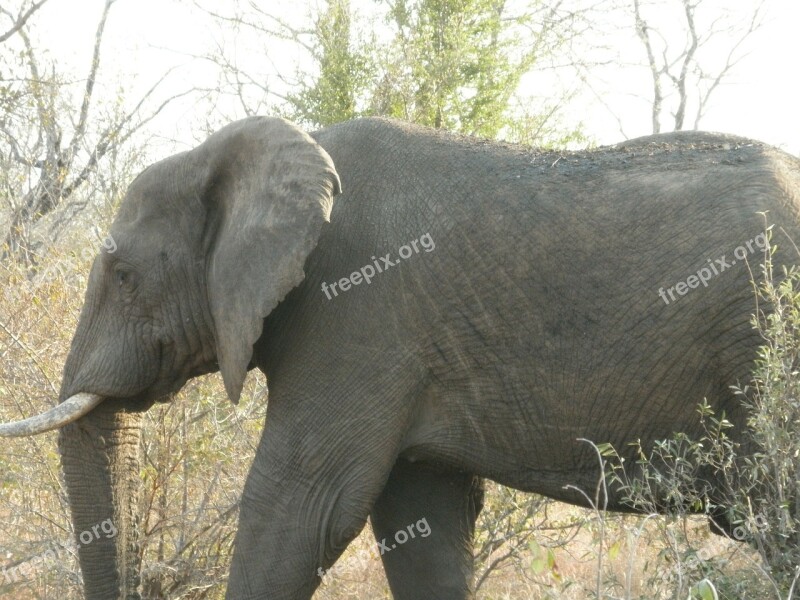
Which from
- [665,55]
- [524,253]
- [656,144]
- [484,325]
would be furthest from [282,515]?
[665,55]

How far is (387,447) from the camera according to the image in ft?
13.2

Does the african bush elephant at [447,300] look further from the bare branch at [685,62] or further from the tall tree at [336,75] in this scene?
the bare branch at [685,62]

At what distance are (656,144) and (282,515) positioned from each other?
1948mm

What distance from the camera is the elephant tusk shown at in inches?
171

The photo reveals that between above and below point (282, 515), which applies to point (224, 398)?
above

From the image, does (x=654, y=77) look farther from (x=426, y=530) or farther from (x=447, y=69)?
(x=426, y=530)

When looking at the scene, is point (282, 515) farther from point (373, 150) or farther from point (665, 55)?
point (665, 55)

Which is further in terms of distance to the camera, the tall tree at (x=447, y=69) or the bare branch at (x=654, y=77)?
the bare branch at (x=654, y=77)

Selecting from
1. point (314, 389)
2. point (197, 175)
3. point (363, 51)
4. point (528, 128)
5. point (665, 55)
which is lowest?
point (314, 389)

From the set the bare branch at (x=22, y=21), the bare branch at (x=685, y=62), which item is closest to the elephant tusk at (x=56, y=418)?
the bare branch at (x=22, y=21)

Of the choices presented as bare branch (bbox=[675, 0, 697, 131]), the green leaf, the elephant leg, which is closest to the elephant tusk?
the elephant leg

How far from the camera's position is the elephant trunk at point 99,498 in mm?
4527

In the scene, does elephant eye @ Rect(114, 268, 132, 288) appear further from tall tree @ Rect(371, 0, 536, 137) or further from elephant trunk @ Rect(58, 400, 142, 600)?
tall tree @ Rect(371, 0, 536, 137)

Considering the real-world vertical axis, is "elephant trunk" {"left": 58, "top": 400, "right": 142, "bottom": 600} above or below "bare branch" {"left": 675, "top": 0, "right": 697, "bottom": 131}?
below
